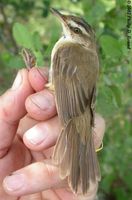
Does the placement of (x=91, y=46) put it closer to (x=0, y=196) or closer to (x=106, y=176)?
(x=0, y=196)

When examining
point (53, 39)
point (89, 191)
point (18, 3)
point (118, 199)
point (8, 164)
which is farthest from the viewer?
point (118, 199)

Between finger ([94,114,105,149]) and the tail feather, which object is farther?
finger ([94,114,105,149])

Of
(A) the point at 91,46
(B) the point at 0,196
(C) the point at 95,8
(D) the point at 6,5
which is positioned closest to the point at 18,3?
(D) the point at 6,5

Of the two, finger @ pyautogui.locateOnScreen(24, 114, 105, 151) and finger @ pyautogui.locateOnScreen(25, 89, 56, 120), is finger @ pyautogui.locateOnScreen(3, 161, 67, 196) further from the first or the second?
finger @ pyautogui.locateOnScreen(25, 89, 56, 120)

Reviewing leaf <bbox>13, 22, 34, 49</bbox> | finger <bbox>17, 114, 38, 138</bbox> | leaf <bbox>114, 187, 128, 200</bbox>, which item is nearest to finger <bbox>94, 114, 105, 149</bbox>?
finger <bbox>17, 114, 38, 138</bbox>

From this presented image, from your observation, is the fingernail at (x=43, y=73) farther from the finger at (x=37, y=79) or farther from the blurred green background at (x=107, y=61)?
the blurred green background at (x=107, y=61)

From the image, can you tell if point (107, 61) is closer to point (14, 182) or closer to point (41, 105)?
point (41, 105)

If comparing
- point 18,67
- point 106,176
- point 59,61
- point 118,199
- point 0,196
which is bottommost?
point 118,199
